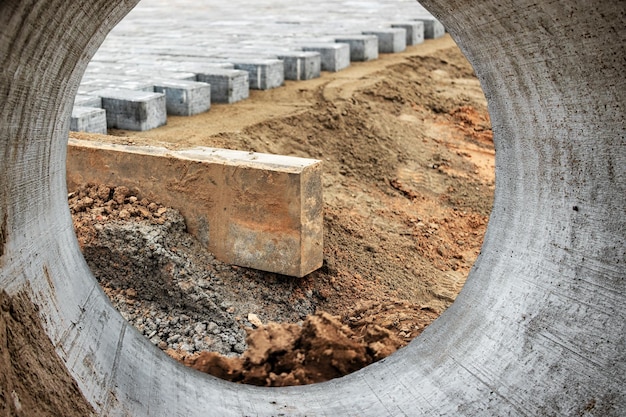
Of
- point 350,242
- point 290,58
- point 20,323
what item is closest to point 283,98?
point 290,58

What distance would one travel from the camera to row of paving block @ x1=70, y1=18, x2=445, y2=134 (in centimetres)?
721

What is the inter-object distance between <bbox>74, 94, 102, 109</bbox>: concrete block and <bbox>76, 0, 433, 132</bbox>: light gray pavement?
0.38 m

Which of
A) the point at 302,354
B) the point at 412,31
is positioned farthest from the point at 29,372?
the point at 412,31

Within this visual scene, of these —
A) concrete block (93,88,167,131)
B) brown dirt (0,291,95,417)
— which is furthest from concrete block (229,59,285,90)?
brown dirt (0,291,95,417)

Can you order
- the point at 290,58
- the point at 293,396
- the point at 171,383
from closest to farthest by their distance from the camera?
1. the point at 171,383
2. the point at 293,396
3. the point at 290,58

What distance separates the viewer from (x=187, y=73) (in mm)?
8617

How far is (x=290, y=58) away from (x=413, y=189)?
2.77 metres

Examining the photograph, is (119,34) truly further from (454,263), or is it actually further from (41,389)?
(41,389)

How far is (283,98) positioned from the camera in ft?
29.4

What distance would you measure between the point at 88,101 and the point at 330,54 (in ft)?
14.4

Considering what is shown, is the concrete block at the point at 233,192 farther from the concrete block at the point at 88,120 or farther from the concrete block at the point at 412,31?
the concrete block at the point at 412,31

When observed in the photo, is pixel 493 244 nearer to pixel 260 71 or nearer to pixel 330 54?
pixel 260 71

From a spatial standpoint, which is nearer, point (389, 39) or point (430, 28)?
point (389, 39)

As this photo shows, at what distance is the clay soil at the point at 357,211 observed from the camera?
14.7 feet
